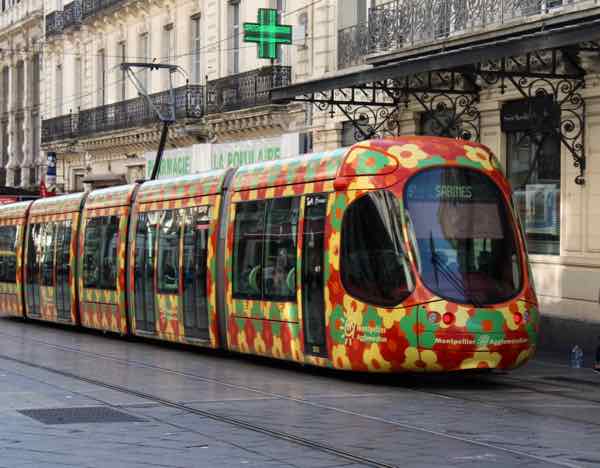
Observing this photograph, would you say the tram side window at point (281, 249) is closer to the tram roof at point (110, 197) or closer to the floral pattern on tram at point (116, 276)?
the floral pattern on tram at point (116, 276)

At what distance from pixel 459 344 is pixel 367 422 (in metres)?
3.03

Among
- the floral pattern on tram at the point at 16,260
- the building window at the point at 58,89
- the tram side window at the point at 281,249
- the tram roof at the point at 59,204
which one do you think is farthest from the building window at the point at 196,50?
the tram side window at the point at 281,249

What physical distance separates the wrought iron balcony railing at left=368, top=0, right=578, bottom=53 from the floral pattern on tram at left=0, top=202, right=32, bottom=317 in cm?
Answer: 855

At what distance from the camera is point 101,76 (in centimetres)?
4578

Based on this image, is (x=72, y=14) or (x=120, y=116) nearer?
(x=120, y=116)

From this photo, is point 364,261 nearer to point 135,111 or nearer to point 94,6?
point 135,111

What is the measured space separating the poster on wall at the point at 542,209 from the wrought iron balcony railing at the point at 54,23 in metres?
28.1

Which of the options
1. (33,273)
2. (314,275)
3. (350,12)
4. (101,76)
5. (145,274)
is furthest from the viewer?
(101,76)

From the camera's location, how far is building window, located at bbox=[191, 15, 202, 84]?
38.2 meters

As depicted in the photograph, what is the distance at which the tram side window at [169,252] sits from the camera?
21344 mm

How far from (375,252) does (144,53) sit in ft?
89.5

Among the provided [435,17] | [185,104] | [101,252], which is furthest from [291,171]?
[185,104]

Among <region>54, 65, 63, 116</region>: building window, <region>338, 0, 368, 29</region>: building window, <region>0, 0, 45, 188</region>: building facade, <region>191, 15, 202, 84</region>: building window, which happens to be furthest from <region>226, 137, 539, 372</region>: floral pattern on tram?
<region>0, 0, 45, 188</region>: building facade

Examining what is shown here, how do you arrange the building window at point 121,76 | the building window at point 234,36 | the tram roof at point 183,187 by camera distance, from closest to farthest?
the tram roof at point 183,187 < the building window at point 234,36 < the building window at point 121,76
